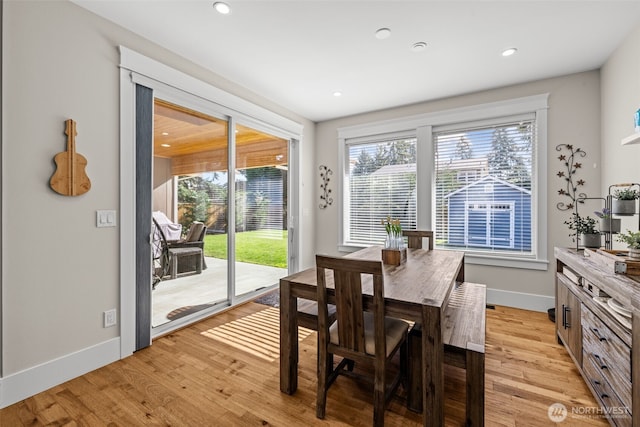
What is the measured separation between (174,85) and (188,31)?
1.69ft

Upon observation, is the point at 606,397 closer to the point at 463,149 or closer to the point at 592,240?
the point at 592,240

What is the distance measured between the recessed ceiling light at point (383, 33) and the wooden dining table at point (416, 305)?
1.93 m

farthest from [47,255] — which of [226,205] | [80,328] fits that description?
[226,205]

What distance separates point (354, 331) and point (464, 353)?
1.97ft

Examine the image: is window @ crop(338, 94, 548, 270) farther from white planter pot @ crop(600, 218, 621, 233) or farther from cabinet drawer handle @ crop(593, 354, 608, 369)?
cabinet drawer handle @ crop(593, 354, 608, 369)

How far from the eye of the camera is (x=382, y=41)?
2.44 m

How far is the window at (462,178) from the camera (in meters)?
3.31

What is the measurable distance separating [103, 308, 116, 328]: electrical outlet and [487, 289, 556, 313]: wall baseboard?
13.2 ft

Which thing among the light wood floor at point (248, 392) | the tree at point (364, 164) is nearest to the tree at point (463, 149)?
the tree at point (364, 164)

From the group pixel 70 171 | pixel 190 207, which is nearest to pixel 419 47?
pixel 190 207

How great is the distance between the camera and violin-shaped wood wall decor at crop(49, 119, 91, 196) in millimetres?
1920

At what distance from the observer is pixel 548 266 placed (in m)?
3.19

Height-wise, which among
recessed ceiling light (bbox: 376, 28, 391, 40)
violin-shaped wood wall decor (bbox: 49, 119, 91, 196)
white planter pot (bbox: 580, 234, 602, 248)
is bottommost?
white planter pot (bbox: 580, 234, 602, 248)

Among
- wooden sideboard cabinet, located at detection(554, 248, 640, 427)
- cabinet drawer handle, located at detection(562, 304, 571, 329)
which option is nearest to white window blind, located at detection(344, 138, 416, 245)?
cabinet drawer handle, located at detection(562, 304, 571, 329)
